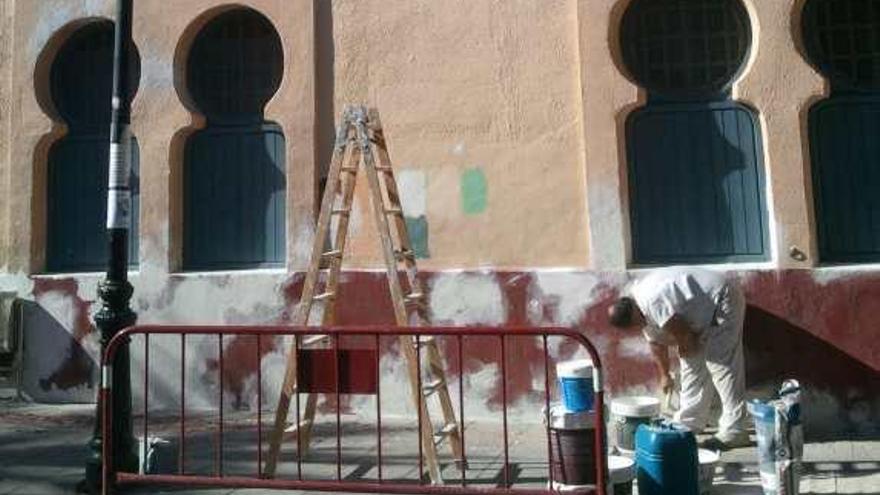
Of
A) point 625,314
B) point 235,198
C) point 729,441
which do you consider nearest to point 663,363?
point 625,314

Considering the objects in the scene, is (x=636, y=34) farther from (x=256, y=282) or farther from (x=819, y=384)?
(x=256, y=282)

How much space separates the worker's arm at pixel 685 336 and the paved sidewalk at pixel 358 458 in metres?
0.91

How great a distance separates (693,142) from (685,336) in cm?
206

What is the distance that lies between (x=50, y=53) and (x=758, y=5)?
25.1ft

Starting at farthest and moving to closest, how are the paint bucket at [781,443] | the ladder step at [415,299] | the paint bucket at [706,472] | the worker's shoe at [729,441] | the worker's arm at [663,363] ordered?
1. the worker's arm at [663,363]
2. the worker's shoe at [729,441]
3. the ladder step at [415,299]
4. the paint bucket at [706,472]
5. the paint bucket at [781,443]

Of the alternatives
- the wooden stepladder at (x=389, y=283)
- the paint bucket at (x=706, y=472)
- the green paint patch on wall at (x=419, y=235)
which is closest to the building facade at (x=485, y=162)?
the green paint patch on wall at (x=419, y=235)

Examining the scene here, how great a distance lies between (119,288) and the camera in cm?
628

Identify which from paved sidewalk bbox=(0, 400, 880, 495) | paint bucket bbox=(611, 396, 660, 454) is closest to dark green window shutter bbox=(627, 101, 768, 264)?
paved sidewalk bbox=(0, 400, 880, 495)

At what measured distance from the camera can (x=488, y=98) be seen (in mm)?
8797

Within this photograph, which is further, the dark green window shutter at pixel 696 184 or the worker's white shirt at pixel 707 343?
the dark green window shutter at pixel 696 184

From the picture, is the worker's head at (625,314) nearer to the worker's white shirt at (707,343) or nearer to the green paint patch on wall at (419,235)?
the worker's white shirt at (707,343)

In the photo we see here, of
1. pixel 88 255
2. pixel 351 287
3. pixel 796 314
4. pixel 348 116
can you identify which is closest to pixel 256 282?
pixel 351 287

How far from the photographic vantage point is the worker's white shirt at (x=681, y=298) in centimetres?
736

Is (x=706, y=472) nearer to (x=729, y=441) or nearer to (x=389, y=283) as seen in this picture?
(x=729, y=441)
